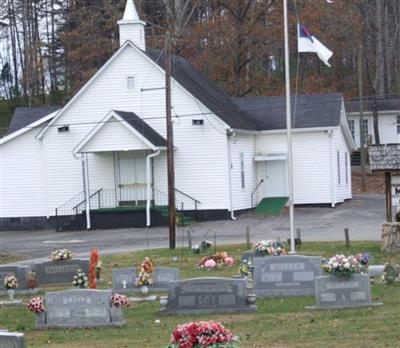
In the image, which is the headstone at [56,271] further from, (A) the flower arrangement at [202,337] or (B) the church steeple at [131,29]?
(B) the church steeple at [131,29]

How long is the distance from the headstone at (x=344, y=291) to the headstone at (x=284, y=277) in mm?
2407

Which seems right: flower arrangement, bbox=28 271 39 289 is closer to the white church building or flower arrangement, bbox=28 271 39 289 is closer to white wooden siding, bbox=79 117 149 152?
the white church building

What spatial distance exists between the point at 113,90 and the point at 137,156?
3155 mm

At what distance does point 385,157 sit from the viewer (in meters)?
29.4

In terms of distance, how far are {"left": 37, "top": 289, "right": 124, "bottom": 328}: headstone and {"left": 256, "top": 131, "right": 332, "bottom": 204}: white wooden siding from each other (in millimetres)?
30587

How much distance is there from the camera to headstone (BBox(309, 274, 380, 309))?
60.9 ft

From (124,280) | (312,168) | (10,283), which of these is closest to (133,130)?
(312,168)

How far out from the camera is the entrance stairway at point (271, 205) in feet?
156

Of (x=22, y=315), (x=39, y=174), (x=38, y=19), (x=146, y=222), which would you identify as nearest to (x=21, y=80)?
(x=38, y=19)

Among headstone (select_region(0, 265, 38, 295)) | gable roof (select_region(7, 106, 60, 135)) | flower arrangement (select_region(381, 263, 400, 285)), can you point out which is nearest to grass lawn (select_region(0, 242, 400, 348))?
flower arrangement (select_region(381, 263, 400, 285))

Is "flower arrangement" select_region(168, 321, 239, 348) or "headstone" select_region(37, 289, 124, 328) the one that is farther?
"headstone" select_region(37, 289, 124, 328)

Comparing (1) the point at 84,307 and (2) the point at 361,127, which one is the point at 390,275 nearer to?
(1) the point at 84,307

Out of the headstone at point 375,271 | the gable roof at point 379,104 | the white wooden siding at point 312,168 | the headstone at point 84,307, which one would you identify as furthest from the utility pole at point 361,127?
the headstone at point 84,307

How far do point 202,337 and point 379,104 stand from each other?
5652 cm
